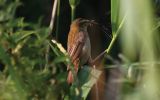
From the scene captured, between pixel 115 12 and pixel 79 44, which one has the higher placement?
pixel 115 12

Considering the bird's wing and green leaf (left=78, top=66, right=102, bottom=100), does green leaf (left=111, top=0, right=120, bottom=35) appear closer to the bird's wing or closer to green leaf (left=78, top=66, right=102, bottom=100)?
green leaf (left=78, top=66, right=102, bottom=100)

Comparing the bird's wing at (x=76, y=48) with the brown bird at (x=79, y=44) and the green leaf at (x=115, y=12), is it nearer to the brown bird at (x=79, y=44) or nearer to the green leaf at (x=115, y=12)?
the brown bird at (x=79, y=44)

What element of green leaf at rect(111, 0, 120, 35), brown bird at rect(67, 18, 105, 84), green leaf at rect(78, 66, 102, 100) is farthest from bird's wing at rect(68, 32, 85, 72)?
green leaf at rect(78, 66, 102, 100)

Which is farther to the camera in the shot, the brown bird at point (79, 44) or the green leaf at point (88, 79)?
the brown bird at point (79, 44)

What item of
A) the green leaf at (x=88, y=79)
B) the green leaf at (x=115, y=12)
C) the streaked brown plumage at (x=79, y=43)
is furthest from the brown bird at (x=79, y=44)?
the green leaf at (x=88, y=79)

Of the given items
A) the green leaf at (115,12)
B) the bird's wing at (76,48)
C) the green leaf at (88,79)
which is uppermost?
the green leaf at (115,12)

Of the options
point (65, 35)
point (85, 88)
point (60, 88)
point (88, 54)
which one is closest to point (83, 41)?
point (88, 54)

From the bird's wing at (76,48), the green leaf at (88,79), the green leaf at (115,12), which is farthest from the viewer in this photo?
the bird's wing at (76,48)

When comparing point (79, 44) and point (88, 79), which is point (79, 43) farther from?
point (88, 79)

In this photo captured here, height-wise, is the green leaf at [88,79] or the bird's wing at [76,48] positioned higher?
the green leaf at [88,79]

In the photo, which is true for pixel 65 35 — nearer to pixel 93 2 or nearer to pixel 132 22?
pixel 93 2

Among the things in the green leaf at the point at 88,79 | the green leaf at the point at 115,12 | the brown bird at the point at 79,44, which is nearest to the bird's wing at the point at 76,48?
the brown bird at the point at 79,44

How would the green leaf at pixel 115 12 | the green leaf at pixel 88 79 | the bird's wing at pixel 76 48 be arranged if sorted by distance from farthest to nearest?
the bird's wing at pixel 76 48 < the green leaf at pixel 115 12 < the green leaf at pixel 88 79

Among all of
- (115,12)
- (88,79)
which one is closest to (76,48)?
(115,12)
